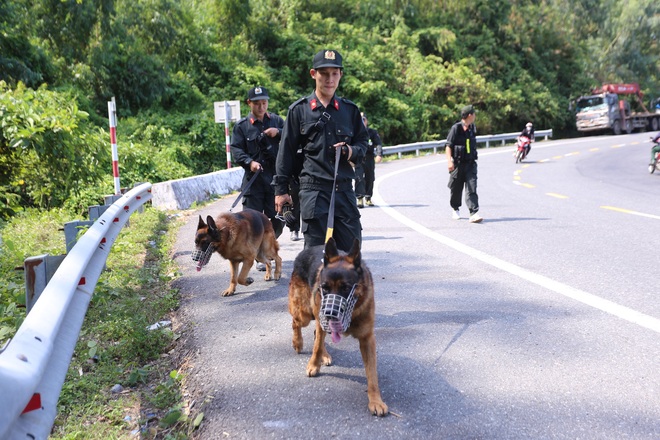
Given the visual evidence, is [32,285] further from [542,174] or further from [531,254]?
[542,174]

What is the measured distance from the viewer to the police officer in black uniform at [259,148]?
7195mm

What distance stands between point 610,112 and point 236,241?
42.2 m

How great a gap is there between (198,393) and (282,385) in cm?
50

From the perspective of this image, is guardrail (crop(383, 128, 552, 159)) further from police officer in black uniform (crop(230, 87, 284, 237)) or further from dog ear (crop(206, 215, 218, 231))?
dog ear (crop(206, 215, 218, 231))

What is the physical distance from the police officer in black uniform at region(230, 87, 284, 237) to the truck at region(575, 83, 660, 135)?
133 ft

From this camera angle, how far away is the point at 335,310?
316 centimetres

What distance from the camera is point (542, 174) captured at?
20.2 m

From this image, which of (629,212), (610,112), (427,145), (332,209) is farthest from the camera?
(610,112)

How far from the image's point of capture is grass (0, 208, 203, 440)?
10.9 ft

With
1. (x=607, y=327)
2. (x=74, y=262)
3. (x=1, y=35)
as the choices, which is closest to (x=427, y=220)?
(x=607, y=327)

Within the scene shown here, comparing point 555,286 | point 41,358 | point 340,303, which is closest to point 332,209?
point 340,303

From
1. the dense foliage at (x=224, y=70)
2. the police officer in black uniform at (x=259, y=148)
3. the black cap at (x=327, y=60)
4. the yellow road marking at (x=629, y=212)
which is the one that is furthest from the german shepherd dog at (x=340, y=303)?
the yellow road marking at (x=629, y=212)

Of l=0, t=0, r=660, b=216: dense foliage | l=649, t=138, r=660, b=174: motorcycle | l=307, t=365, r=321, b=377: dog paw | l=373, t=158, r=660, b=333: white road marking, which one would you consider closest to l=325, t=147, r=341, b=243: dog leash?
l=307, t=365, r=321, b=377: dog paw

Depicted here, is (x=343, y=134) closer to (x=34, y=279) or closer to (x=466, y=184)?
(x=34, y=279)
